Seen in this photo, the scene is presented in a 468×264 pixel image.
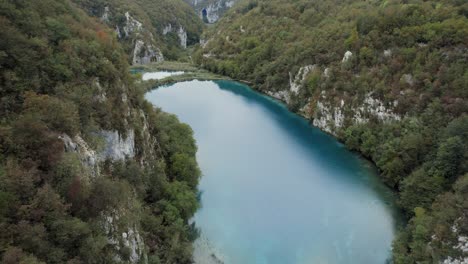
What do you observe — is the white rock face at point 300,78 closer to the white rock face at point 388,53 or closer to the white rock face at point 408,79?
the white rock face at point 388,53

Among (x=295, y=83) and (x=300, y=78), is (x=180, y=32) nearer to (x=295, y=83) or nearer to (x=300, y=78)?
(x=295, y=83)

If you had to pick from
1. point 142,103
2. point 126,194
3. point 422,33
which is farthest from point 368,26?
point 126,194

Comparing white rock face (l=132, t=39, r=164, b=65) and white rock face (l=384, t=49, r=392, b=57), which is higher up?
white rock face (l=384, t=49, r=392, b=57)

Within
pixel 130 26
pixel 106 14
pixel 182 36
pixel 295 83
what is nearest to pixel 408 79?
pixel 295 83

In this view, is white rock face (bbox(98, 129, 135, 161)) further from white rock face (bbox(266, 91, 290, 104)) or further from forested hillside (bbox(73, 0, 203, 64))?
forested hillside (bbox(73, 0, 203, 64))

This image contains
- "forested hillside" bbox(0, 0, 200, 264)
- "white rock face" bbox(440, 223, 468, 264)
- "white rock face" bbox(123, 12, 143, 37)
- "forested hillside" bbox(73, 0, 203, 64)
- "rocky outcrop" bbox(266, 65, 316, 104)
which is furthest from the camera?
"white rock face" bbox(123, 12, 143, 37)

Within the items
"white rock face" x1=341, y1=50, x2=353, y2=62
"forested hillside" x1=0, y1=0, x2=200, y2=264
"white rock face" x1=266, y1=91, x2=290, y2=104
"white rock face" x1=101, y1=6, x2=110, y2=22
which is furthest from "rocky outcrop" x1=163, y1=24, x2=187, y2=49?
"forested hillside" x1=0, y1=0, x2=200, y2=264
